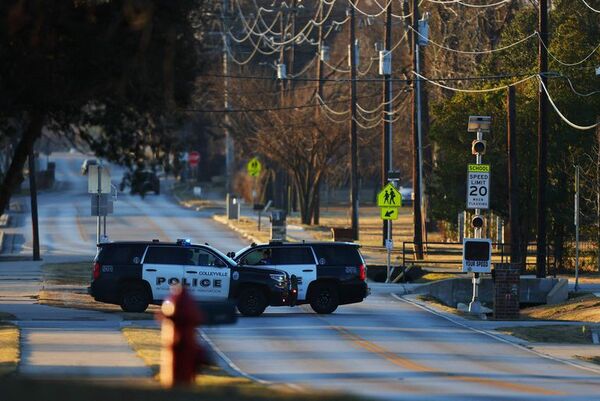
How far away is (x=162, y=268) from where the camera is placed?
2898 cm

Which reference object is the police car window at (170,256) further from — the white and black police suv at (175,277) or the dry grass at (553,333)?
the dry grass at (553,333)

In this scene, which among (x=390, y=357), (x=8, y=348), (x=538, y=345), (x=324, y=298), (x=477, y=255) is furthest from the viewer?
(x=477, y=255)

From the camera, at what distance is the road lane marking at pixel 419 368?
17.3 meters

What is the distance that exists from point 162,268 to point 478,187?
27.9ft

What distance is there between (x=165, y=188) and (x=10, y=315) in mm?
76780

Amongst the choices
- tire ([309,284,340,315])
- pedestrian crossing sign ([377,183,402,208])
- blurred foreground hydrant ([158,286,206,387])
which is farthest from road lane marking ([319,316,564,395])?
pedestrian crossing sign ([377,183,402,208])

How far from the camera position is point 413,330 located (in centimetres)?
→ 2730

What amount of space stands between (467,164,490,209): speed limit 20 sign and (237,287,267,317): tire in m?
6.37

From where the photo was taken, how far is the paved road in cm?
1716

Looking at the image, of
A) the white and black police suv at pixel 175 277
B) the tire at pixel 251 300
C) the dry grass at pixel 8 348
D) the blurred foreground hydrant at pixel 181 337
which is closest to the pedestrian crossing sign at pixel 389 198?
the white and black police suv at pixel 175 277

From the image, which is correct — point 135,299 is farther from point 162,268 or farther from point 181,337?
point 181,337

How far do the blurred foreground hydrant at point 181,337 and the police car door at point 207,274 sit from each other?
21.9 meters

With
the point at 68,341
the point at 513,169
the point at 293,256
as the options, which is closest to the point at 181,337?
the point at 68,341

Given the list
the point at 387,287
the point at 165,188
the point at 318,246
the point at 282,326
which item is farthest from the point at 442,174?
the point at 165,188
